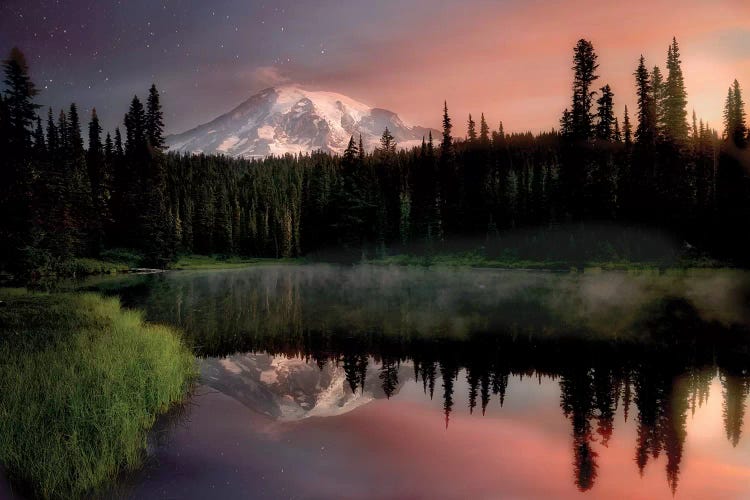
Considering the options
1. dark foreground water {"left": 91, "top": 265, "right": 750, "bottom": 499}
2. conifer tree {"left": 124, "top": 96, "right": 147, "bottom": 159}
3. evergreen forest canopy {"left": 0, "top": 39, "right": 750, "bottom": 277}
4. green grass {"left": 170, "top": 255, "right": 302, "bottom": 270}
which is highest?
conifer tree {"left": 124, "top": 96, "right": 147, "bottom": 159}

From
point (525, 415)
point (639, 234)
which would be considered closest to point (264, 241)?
point (639, 234)

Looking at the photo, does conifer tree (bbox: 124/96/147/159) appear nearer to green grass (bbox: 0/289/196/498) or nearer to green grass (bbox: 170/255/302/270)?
green grass (bbox: 170/255/302/270)

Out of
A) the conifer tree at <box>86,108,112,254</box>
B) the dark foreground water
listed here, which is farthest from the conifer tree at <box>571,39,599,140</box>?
the conifer tree at <box>86,108,112,254</box>

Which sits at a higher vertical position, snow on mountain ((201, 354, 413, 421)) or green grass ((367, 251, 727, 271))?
green grass ((367, 251, 727, 271))

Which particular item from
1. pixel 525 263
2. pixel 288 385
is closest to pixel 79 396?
pixel 288 385

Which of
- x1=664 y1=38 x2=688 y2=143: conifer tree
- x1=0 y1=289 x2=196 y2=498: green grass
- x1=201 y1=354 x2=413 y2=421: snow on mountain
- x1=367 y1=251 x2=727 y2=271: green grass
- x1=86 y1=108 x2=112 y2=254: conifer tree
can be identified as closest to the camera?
x1=0 y1=289 x2=196 y2=498: green grass

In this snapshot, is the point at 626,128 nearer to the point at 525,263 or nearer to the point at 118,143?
the point at 525,263

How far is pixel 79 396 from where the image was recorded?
37.9ft

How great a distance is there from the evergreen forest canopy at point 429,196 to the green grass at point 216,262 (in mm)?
3619

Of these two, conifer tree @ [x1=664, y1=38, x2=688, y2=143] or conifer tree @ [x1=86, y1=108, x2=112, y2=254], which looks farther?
conifer tree @ [x1=86, y1=108, x2=112, y2=254]

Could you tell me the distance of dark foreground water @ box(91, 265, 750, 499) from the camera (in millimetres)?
10344

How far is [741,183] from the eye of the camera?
194 feet

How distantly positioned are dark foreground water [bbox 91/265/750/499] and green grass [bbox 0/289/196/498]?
0.73 meters

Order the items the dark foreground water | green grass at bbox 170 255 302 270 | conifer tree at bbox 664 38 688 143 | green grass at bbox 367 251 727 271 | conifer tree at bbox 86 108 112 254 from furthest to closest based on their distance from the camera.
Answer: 1. green grass at bbox 170 255 302 270
2. conifer tree at bbox 86 108 112 254
3. conifer tree at bbox 664 38 688 143
4. green grass at bbox 367 251 727 271
5. the dark foreground water
